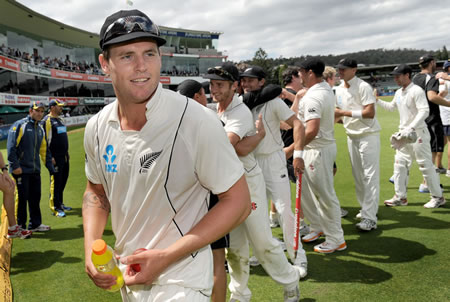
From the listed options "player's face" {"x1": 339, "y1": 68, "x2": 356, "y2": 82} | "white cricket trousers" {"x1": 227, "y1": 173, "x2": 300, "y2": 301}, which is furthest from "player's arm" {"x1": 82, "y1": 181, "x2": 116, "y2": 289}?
"player's face" {"x1": 339, "y1": 68, "x2": 356, "y2": 82}

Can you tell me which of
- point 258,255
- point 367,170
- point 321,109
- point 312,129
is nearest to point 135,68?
point 258,255

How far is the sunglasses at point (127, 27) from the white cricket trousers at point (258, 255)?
99.9 inches

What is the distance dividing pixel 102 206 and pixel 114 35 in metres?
1.02

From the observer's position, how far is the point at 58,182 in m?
8.06

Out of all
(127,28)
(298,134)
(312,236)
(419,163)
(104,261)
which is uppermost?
(127,28)

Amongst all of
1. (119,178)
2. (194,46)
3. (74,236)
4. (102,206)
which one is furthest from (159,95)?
(194,46)

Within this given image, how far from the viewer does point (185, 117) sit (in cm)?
176

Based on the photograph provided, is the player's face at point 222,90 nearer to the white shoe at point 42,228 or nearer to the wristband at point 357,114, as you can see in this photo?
the wristband at point 357,114

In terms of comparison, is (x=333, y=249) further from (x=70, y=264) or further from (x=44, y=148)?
(x=44, y=148)

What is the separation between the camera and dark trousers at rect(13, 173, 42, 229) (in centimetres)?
679

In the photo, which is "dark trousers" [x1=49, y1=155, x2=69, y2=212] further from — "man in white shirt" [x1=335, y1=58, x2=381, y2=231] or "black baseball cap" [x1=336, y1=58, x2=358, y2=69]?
"black baseball cap" [x1=336, y1=58, x2=358, y2=69]

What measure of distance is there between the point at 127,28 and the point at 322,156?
4062 millimetres

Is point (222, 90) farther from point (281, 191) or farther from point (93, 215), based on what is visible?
point (93, 215)

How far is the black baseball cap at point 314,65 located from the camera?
5.25 metres
